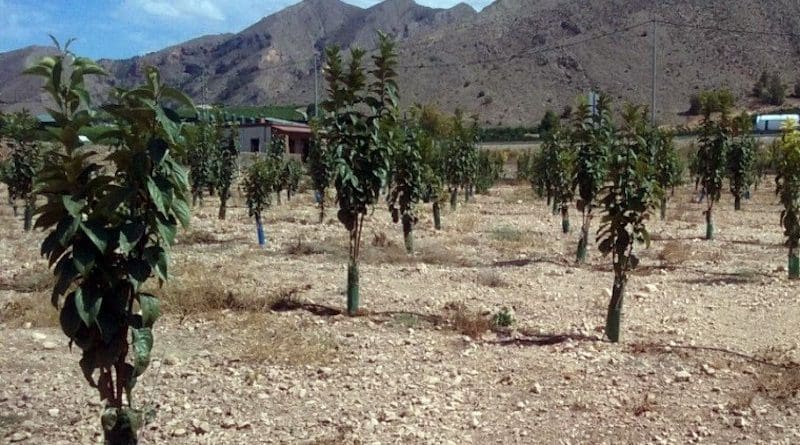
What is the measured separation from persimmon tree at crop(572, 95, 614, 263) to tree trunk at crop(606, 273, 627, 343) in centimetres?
540

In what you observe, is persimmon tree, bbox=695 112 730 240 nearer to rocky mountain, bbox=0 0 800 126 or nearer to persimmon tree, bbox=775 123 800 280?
persimmon tree, bbox=775 123 800 280

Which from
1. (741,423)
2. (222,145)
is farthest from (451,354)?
(222,145)

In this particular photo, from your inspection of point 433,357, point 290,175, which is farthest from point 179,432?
point 290,175

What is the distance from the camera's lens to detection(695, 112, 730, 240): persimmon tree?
60.2 ft

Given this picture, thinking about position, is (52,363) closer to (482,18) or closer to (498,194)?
(498,194)

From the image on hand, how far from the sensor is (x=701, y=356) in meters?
7.80

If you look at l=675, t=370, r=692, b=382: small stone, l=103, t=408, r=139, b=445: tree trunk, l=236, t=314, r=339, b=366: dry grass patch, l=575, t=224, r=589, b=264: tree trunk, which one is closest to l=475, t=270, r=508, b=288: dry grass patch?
l=575, t=224, r=589, b=264: tree trunk

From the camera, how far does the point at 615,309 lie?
8.37 metres

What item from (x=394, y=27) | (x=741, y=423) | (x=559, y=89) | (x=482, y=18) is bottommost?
(x=741, y=423)

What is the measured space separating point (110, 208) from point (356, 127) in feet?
18.3

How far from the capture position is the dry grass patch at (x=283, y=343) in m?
7.75

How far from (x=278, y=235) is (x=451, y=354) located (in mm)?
11066

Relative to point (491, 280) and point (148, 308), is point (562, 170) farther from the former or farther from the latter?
point (148, 308)

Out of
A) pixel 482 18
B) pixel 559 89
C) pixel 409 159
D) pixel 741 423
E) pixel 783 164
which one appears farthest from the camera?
pixel 482 18
